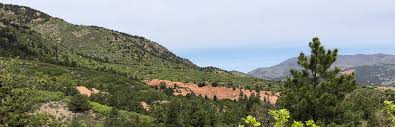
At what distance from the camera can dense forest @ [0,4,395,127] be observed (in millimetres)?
24094

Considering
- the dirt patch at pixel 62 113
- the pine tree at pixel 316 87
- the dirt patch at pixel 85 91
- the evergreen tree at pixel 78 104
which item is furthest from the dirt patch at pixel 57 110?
the pine tree at pixel 316 87

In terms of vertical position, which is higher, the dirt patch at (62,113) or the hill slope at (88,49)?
the hill slope at (88,49)

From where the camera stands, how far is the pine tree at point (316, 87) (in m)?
31.3

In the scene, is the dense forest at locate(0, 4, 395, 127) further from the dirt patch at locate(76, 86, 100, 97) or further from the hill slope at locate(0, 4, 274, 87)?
the dirt patch at locate(76, 86, 100, 97)

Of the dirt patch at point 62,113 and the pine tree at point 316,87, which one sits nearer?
the pine tree at point 316,87

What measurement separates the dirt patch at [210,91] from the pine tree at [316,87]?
44.9 m

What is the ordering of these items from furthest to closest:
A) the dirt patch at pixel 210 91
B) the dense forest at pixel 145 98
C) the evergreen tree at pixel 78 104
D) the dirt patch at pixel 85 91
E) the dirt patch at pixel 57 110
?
the dirt patch at pixel 210 91 → the dirt patch at pixel 85 91 → the evergreen tree at pixel 78 104 → the dirt patch at pixel 57 110 → the dense forest at pixel 145 98

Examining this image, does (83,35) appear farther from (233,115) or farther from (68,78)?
(233,115)

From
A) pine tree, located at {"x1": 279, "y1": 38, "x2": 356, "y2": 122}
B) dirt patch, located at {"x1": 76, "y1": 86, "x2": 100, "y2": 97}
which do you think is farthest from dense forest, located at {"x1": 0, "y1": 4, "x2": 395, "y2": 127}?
dirt patch, located at {"x1": 76, "y1": 86, "x2": 100, "y2": 97}

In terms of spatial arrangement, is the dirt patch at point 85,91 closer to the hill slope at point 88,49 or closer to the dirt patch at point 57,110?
the dirt patch at point 57,110

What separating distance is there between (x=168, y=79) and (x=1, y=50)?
26.9 meters

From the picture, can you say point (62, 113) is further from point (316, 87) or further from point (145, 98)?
point (316, 87)

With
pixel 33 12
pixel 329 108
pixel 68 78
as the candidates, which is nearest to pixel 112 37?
pixel 33 12

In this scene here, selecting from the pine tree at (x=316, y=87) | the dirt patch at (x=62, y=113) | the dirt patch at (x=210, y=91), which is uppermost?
the pine tree at (x=316, y=87)
